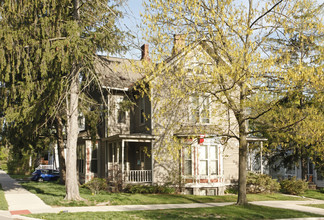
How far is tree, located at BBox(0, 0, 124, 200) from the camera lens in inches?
595

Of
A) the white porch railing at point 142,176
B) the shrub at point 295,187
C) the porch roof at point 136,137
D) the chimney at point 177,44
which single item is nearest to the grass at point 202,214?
the chimney at point 177,44

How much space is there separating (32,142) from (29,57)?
9.49m

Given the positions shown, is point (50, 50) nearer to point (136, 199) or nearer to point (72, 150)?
point (72, 150)

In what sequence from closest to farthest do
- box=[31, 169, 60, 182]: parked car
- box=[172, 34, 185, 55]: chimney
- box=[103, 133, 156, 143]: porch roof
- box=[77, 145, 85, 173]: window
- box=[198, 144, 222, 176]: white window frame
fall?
box=[172, 34, 185, 55]: chimney
box=[103, 133, 156, 143]: porch roof
box=[198, 144, 222, 176]: white window frame
box=[77, 145, 85, 173]: window
box=[31, 169, 60, 182]: parked car

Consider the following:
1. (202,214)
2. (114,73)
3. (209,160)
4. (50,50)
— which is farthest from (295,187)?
(50,50)

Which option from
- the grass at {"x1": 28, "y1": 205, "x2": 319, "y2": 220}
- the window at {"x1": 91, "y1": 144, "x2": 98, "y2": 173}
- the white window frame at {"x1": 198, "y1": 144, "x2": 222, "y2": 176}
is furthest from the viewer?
the window at {"x1": 91, "y1": 144, "x2": 98, "y2": 173}

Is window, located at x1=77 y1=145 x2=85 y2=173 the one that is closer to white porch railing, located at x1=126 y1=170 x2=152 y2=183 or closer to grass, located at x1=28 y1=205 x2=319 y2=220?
white porch railing, located at x1=126 y1=170 x2=152 y2=183

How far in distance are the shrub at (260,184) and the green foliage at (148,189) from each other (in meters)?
4.68

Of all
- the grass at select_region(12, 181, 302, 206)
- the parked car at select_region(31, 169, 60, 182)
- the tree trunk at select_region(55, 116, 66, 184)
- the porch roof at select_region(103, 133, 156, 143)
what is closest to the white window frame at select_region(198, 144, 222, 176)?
the grass at select_region(12, 181, 302, 206)

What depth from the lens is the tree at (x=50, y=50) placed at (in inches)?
595

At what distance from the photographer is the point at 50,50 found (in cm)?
1521

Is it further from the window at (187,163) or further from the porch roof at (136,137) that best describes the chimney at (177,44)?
the window at (187,163)

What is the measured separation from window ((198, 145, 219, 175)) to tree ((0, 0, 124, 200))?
26.1 ft

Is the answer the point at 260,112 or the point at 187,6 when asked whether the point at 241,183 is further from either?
the point at 187,6
